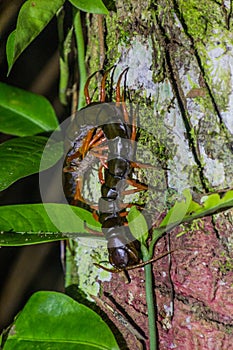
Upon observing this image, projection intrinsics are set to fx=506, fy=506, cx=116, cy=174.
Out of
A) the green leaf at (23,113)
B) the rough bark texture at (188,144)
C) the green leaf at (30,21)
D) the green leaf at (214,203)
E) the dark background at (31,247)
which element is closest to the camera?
the green leaf at (214,203)

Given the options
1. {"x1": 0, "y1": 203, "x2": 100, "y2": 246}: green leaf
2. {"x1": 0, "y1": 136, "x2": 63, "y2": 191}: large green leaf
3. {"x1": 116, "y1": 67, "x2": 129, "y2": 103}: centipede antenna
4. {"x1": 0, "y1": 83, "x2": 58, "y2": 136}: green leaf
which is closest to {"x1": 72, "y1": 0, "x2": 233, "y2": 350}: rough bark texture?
{"x1": 116, "y1": 67, "x2": 129, "y2": 103}: centipede antenna

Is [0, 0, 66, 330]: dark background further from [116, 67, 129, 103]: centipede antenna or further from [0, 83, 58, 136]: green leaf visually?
[116, 67, 129, 103]: centipede antenna

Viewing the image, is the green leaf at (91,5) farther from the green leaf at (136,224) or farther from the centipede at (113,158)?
the green leaf at (136,224)

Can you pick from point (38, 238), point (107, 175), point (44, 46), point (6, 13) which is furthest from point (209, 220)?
point (44, 46)

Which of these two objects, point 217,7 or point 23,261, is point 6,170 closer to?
point 217,7

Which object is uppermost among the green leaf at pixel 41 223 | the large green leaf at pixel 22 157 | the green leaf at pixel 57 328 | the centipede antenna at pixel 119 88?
the centipede antenna at pixel 119 88

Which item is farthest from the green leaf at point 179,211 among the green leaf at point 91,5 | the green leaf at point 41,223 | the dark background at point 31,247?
the dark background at point 31,247

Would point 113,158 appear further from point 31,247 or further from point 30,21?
point 31,247
